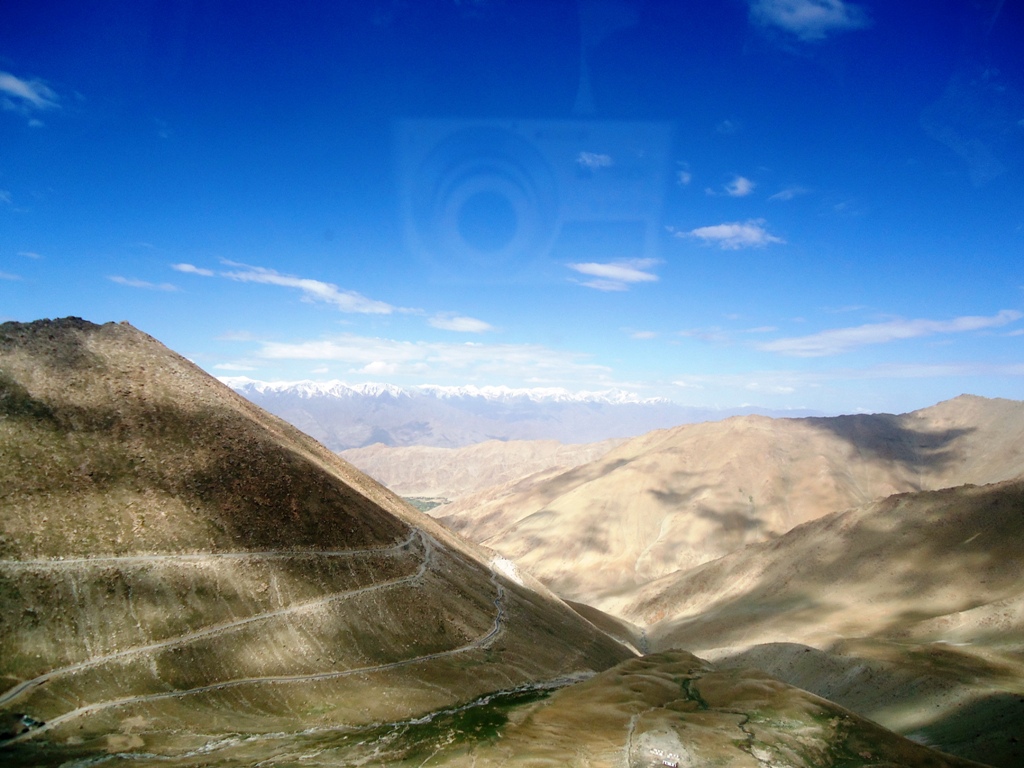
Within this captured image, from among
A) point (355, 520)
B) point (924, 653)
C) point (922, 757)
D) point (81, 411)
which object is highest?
point (81, 411)

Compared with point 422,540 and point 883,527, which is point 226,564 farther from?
point 883,527

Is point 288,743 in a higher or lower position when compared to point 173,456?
lower

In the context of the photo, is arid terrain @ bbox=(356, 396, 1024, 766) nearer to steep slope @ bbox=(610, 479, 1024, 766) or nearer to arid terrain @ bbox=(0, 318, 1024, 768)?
steep slope @ bbox=(610, 479, 1024, 766)

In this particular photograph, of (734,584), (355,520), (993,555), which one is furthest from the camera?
(734,584)

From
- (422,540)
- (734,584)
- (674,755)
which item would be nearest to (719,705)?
(674,755)

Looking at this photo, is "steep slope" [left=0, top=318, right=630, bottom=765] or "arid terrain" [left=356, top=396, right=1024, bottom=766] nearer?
"steep slope" [left=0, top=318, right=630, bottom=765]

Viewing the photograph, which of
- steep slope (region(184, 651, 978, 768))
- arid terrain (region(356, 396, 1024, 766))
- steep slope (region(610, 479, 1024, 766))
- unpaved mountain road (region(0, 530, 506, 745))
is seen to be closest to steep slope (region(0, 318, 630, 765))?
unpaved mountain road (region(0, 530, 506, 745))

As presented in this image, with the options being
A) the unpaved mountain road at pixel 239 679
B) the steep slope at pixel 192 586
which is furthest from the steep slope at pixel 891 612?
the unpaved mountain road at pixel 239 679

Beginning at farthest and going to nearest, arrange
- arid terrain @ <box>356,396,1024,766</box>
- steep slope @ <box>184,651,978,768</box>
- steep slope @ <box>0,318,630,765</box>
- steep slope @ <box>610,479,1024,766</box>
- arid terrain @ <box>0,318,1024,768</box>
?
arid terrain @ <box>356,396,1024,766</box>, steep slope @ <box>610,479,1024,766</box>, steep slope @ <box>0,318,630,765</box>, arid terrain @ <box>0,318,1024,768</box>, steep slope @ <box>184,651,978,768</box>
